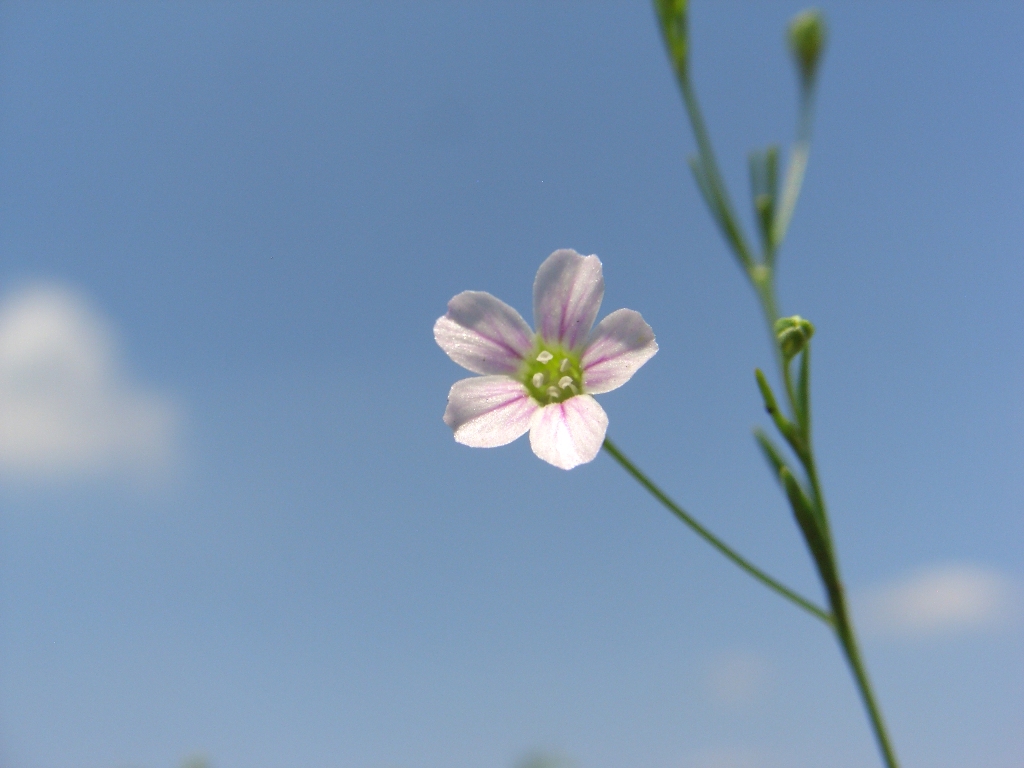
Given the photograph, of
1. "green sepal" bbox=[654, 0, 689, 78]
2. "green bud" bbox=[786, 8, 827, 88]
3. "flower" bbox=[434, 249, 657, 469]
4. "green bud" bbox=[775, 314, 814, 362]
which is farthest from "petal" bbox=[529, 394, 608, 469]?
"green bud" bbox=[786, 8, 827, 88]

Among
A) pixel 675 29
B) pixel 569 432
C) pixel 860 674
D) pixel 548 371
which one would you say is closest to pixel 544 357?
pixel 548 371

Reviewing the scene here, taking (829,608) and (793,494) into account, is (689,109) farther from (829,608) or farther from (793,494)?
(829,608)

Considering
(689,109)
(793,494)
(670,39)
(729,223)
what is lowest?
(793,494)

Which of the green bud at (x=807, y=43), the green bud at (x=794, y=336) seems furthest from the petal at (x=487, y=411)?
the green bud at (x=807, y=43)

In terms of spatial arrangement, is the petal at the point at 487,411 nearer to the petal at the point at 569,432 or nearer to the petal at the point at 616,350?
the petal at the point at 569,432

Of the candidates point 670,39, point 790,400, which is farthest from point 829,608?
point 670,39
